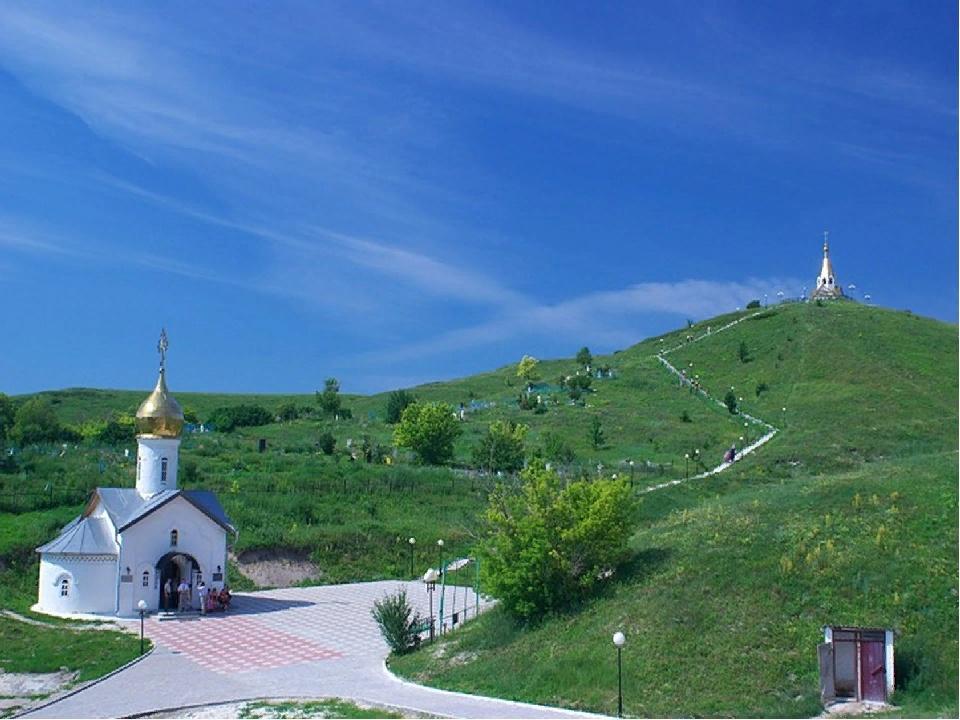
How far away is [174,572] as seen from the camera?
3322 centimetres

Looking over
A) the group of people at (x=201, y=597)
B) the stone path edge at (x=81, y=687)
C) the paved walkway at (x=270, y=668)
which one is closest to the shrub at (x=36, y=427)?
the group of people at (x=201, y=597)

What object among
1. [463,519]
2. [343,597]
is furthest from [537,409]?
[343,597]

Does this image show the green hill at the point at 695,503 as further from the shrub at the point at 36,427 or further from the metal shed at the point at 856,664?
the shrub at the point at 36,427

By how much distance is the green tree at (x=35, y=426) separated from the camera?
64.6 m

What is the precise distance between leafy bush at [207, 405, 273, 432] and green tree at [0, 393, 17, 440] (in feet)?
47.7

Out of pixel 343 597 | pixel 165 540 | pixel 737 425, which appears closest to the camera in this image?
pixel 165 540

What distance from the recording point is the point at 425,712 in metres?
17.9

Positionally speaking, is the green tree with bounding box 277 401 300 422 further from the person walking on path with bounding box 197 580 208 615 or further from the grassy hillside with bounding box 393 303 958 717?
the grassy hillside with bounding box 393 303 958 717

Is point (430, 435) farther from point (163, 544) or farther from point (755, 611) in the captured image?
point (755, 611)

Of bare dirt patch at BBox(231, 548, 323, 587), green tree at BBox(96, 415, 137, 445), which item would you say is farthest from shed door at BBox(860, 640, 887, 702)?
green tree at BBox(96, 415, 137, 445)

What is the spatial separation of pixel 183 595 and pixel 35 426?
3962cm

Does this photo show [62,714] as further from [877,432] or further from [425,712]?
[877,432]

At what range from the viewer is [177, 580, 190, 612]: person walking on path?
32.1m

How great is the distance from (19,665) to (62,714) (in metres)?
4.69
